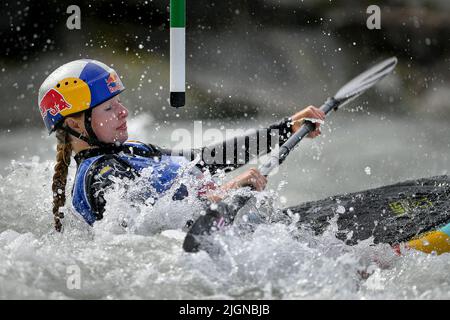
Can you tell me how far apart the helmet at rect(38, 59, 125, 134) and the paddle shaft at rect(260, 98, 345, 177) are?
875 mm

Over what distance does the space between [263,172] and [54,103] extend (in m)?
1.13

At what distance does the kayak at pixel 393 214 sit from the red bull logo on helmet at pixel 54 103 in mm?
1500

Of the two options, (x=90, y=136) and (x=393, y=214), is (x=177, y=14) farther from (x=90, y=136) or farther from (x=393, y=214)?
(x=393, y=214)

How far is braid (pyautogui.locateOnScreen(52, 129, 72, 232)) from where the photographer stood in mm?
3783

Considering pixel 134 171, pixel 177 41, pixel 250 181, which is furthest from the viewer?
pixel 177 41

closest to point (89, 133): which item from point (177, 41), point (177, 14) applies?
point (177, 41)

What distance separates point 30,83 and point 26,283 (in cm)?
746

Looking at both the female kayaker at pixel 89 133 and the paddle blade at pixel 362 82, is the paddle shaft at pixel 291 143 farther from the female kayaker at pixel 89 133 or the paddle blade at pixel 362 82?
the female kayaker at pixel 89 133

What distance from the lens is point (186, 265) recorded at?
9.77 ft

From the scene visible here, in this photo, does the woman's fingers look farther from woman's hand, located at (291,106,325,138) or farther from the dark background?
the dark background

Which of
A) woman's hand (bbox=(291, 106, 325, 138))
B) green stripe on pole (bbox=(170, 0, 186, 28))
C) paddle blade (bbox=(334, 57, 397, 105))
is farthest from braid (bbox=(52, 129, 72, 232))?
paddle blade (bbox=(334, 57, 397, 105))

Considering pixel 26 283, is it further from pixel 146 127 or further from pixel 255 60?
pixel 255 60

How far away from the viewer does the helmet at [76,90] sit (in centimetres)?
378

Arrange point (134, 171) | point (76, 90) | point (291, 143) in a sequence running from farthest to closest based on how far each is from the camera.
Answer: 1. point (291, 143)
2. point (76, 90)
3. point (134, 171)
